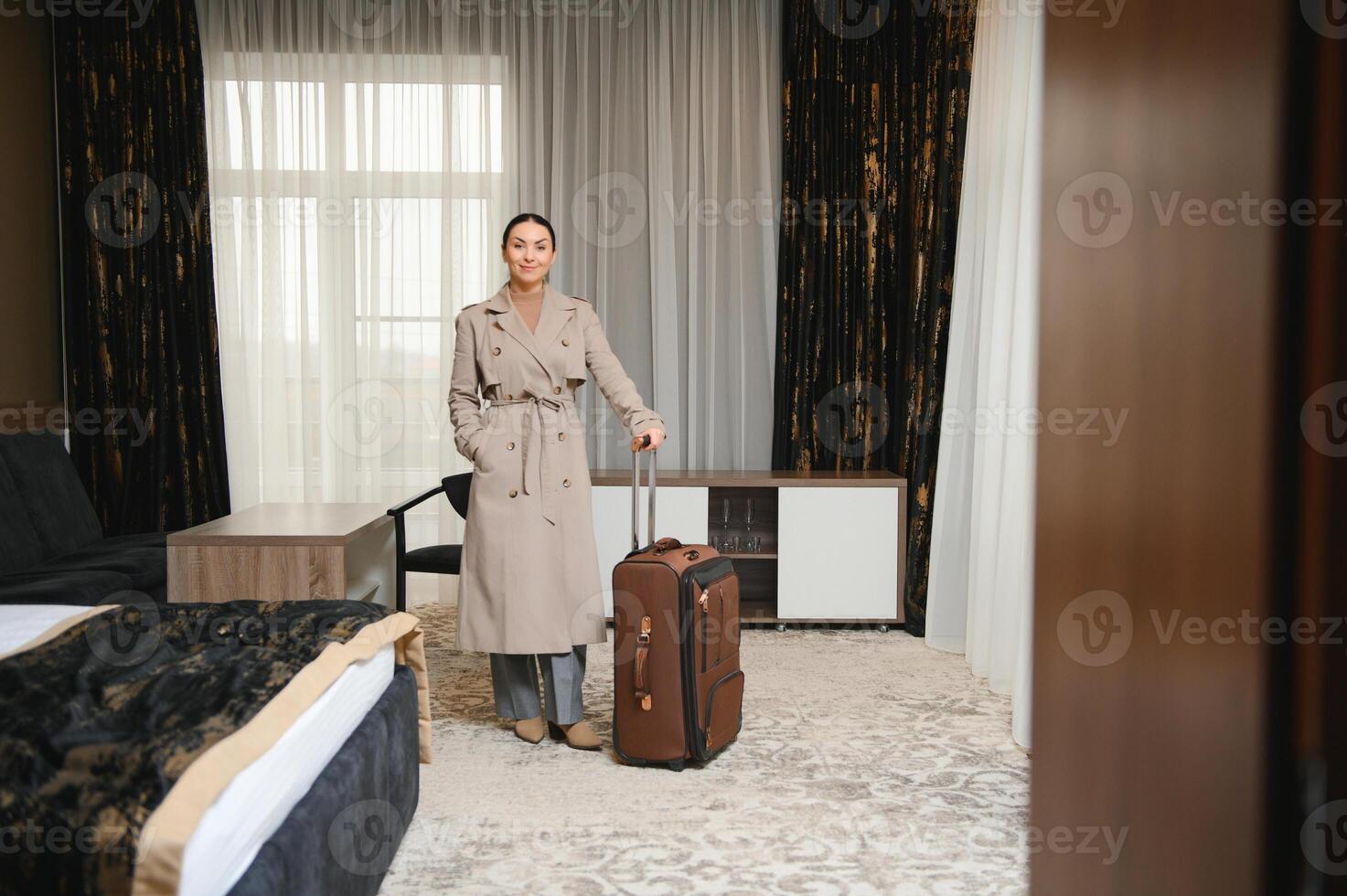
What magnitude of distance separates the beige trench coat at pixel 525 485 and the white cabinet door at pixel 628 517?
57.0 inches

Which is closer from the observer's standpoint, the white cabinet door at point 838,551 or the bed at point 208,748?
the bed at point 208,748

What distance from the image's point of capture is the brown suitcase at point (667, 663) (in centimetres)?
273

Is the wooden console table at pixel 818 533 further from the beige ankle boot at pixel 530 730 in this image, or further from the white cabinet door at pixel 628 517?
the beige ankle boot at pixel 530 730

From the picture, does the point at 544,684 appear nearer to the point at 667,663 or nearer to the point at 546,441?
the point at 667,663

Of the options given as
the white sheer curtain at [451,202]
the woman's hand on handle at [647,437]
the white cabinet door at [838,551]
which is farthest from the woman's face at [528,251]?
the white sheer curtain at [451,202]

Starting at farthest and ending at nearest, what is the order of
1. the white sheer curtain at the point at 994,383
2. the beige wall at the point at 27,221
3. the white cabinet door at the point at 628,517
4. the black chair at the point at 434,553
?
1. the white cabinet door at the point at 628,517
2. the beige wall at the point at 27,221
3. the black chair at the point at 434,553
4. the white sheer curtain at the point at 994,383

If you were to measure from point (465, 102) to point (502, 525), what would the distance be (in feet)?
9.42

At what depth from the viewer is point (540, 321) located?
305 cm

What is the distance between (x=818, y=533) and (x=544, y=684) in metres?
1.88

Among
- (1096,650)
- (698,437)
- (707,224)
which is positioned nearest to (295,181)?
(707,224)

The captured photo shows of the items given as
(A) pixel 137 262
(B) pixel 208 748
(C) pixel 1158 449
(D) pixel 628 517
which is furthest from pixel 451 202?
(C) pixel 1158 449

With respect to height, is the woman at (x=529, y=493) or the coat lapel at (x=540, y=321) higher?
the coat lapel at (x=540, y=321)

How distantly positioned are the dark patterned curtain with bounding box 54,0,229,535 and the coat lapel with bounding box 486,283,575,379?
8.48 ft

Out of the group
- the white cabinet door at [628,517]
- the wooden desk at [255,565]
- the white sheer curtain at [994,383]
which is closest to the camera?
the wooden desk at [255,565]
